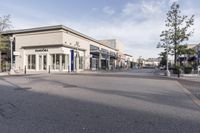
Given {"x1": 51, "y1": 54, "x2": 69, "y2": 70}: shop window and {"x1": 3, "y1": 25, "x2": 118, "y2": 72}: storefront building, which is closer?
{"x1": 51, "y1": 54, "x2": 69, "y2": 70}: shop window

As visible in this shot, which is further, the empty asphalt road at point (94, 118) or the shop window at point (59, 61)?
the shop window at point (59, 61)

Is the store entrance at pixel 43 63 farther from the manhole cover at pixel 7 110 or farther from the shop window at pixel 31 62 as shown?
the manhole cover at pixel 7 110

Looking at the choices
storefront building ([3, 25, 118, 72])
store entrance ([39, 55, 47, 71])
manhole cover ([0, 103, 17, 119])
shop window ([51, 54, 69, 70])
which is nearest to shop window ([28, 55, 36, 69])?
storefront building ([3, 25, 118, 72])

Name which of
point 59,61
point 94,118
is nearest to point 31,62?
point 59,61

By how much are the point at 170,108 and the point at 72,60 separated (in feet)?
117

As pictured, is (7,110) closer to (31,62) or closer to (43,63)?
(43,63)

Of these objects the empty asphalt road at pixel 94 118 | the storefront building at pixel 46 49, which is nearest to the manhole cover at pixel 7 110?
the empty asphalt road at pixel 94 118

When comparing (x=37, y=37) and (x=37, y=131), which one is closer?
(x=37, y=131)

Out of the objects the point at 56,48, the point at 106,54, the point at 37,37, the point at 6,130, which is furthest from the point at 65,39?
the point at 6,130

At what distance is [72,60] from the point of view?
142 ft

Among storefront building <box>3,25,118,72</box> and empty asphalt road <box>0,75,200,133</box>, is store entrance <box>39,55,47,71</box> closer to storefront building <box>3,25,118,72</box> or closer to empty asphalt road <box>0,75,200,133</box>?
storefront building <box>3,25,118,72</box>

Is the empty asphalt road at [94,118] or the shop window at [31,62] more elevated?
the shop window at [31,62]

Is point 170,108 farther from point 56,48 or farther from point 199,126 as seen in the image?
point 56,48

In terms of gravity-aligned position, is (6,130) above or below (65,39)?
below
